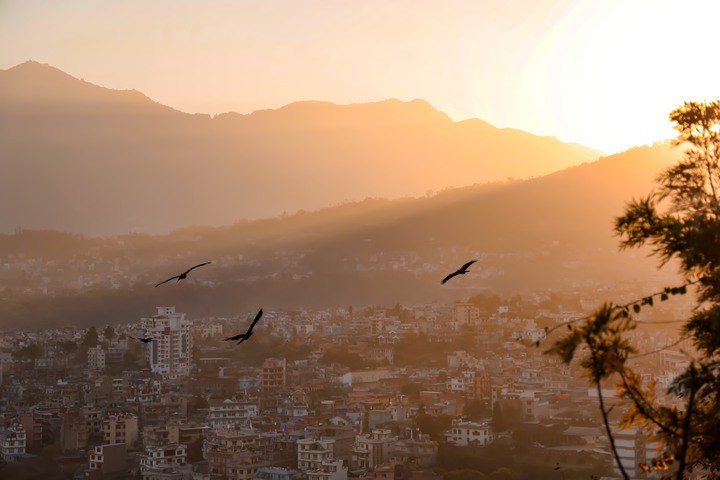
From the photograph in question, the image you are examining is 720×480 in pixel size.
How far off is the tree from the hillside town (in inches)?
523

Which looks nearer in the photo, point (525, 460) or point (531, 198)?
point (525, 460)

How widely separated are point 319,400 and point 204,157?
86.4 m

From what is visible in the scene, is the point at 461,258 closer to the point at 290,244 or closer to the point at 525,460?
the point at 290,244

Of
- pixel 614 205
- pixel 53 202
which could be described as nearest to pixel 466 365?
pixel 614 205

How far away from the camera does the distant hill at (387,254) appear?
53250 mm

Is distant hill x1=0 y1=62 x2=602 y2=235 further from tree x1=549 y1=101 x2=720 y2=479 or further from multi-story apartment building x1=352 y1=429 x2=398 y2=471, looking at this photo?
tree x1=549 y1=101 x2=720 y2=479

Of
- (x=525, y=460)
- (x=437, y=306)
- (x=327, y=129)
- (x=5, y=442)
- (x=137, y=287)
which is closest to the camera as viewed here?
(x=525, y=460)

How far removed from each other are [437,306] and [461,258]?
10.8m

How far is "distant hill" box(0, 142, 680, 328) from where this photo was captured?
53.2 meters

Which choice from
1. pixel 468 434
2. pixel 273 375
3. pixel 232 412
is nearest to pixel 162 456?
pixel 232 412

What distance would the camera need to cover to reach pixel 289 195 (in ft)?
352

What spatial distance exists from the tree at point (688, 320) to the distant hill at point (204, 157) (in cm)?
9205

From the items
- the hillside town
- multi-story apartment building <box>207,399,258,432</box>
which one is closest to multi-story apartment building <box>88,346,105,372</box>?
the hillside town

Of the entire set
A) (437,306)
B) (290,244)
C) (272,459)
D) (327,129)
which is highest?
(327,129)
